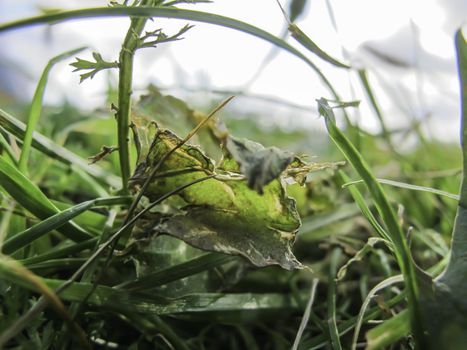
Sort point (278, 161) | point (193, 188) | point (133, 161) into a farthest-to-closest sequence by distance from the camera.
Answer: point (133, 161) < point (193, 188) < point (278, 161)

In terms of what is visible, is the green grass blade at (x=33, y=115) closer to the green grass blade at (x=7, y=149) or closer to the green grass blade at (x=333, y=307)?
the green grass blade at (x=7, y=149)

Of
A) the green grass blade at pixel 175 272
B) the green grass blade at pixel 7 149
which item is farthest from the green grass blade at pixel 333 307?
the green grass blade at pixel 7 149

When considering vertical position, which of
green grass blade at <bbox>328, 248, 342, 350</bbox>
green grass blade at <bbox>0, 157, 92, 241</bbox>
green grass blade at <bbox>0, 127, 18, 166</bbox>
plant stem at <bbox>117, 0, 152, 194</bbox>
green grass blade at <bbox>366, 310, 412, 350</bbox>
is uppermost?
plant stem at <bbox>117, 0, 152, 194</bbox>

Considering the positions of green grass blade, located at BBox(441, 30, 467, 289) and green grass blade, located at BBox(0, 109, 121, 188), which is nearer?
green grass blade, located at BBox(441, 30, 467, 289)

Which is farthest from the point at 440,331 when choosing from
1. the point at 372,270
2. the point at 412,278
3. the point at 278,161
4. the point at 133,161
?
the point at 133,161

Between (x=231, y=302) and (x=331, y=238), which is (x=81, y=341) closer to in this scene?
(x=231, y=302)

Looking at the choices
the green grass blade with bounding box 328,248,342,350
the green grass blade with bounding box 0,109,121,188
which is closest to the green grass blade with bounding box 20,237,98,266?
the green grass blade with bounding box 0,109,121,188

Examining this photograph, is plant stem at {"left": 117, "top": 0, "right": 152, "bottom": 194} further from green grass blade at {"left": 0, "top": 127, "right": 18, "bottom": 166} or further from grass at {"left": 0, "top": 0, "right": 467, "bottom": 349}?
green grass blade at {"left": 0, "top": 127, "right": 18, "bottom": 166}
